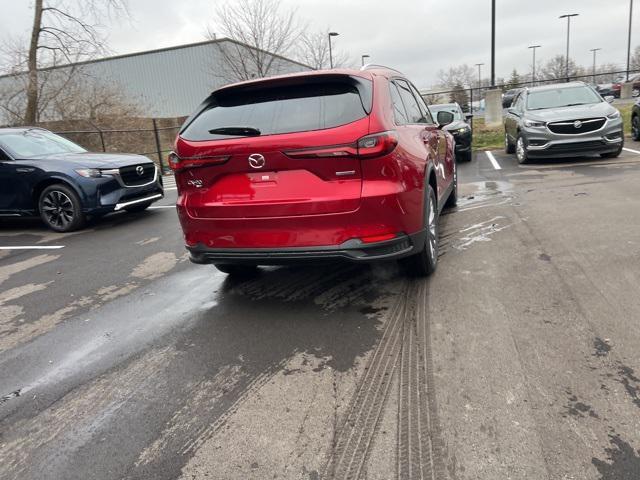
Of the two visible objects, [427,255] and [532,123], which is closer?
[427,255]

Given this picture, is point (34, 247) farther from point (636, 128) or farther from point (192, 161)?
point (636, 128)

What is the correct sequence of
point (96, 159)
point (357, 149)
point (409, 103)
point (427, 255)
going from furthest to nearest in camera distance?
point (96, 159)
point (409, 103)
point (427, 255)
point (357, 149)

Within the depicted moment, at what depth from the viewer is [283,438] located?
2389 millimetres

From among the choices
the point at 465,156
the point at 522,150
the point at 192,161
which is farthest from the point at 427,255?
the point at 465,156

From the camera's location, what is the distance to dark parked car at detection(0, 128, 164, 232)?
755 cm

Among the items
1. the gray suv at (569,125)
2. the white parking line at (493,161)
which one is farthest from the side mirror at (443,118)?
the white parking line at (493,161)

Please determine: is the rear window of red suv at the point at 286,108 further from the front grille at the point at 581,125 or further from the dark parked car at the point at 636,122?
the dark parked car at the point at 636,122

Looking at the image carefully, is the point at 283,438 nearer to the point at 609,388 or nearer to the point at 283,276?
the point at 609,388

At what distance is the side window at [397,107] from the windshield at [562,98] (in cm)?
814

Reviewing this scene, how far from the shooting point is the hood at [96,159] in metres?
7.71

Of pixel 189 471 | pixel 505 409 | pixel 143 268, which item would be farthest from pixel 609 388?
pixel 143 268

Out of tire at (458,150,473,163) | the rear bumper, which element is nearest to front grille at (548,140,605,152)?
tire at (458,150,473,163)

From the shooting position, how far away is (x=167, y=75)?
36344 mm

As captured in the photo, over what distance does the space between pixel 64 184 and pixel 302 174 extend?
5.60 meters
